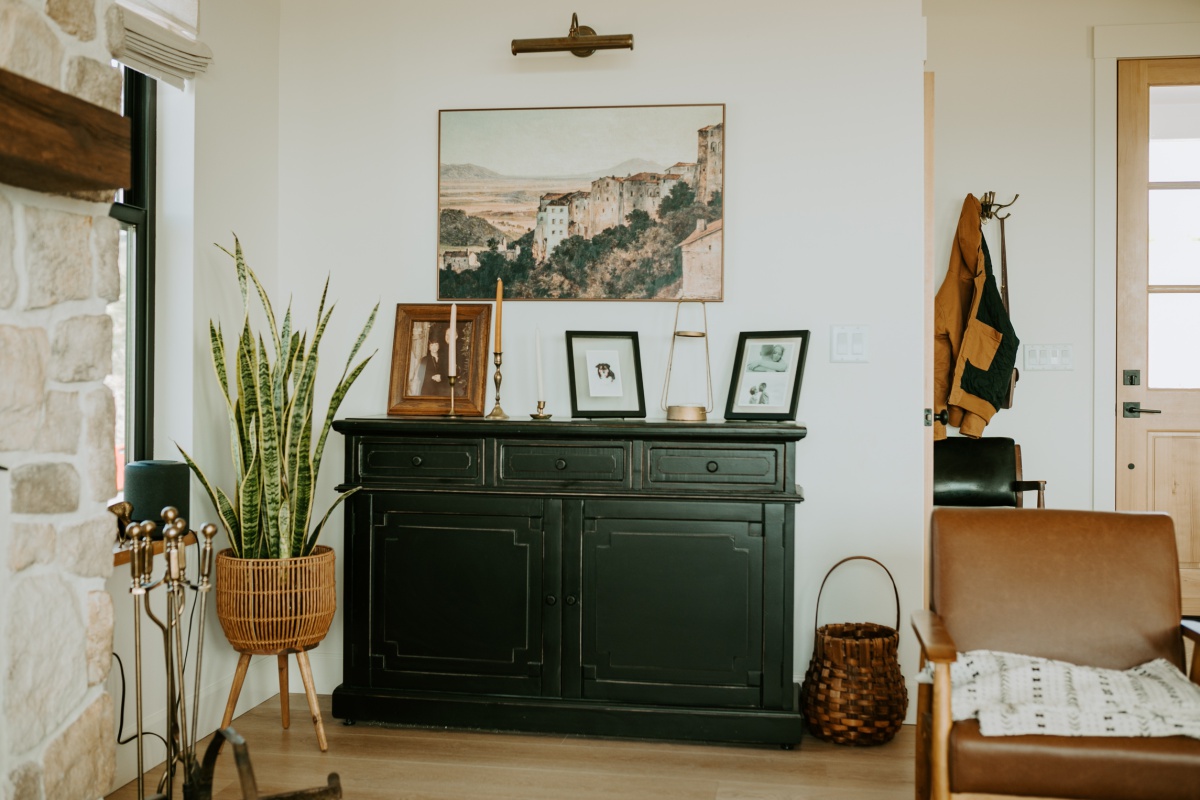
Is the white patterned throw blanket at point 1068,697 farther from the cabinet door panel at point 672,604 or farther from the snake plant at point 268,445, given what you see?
the snake plant at point 268,445

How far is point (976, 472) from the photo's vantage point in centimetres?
405

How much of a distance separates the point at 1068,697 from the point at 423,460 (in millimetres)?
1980

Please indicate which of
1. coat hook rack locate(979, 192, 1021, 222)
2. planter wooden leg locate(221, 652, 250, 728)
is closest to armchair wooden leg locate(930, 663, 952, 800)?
planter wooden leg locate(221, 652, 250, 728)

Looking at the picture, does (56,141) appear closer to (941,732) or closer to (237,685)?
(237,685)

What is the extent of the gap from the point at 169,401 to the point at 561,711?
1590 mm

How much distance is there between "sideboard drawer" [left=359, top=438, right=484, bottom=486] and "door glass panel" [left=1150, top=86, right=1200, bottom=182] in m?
3.34

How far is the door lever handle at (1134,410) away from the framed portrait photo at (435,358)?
2.84 metres

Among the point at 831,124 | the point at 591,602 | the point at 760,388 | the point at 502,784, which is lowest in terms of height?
the point at 502,784

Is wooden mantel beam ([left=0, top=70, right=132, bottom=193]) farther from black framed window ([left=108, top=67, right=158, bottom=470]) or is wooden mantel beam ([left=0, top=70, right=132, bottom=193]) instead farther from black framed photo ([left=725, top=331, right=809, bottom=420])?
black framed photo ([left=725, top=331, right=809, bottom=420])

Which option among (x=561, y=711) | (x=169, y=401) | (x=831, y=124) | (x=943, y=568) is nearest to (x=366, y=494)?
(x=169, y=401)

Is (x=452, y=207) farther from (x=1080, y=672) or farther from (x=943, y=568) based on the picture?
(x=1080, y=672)

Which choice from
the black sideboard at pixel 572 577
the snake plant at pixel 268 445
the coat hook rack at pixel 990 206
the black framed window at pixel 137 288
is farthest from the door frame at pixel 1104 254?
the black framed window at pixel 137 288

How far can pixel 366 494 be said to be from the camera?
128 inches

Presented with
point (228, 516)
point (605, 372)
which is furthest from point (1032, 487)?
point (228, 516)
